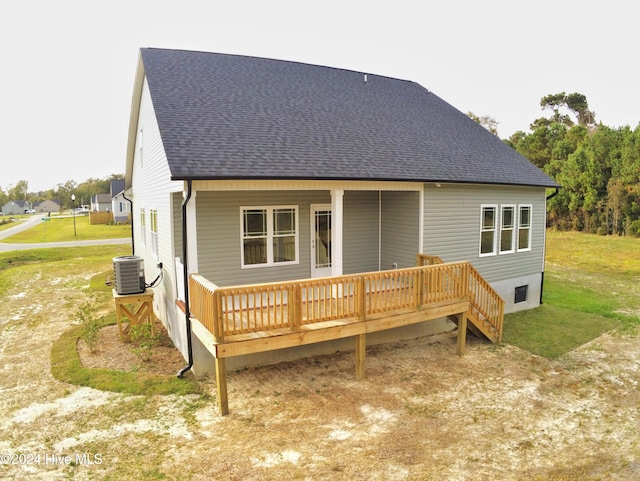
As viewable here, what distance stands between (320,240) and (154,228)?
15.2 feet

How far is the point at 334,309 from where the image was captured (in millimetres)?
7777

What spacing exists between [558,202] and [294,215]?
32.0m

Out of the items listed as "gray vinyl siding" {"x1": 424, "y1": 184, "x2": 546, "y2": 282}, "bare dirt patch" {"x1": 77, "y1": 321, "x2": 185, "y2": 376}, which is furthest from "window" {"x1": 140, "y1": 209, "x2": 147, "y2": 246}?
"gray vinyl siding" {"x1": 424, "y1": 184, "x2": 546, "y2": 282}

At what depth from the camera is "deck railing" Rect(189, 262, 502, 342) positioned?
21.6 feet

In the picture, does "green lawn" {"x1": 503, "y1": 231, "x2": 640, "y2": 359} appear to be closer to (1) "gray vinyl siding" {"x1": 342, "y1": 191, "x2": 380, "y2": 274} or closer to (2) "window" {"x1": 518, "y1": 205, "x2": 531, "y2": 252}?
(2) "window" {"x1": 518, "y1": 205, "x2": 531, "y2": 252}

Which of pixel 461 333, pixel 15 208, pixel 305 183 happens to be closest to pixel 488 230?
pixel 461 333

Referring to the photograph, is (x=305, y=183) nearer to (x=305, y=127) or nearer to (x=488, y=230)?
(x=305, y=127)

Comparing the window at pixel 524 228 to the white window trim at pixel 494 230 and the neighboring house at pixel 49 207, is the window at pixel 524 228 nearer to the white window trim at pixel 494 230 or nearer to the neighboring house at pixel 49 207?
the white window trim at pixel 494 230

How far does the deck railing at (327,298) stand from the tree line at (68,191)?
296ft

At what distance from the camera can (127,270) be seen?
9742 mm

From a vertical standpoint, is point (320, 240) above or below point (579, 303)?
above

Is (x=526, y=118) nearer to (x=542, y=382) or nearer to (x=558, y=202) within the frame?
(x=558, y=202)

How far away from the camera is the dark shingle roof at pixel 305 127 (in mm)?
8383

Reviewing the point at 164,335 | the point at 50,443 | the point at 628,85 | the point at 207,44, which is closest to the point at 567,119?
the point at 628,85
